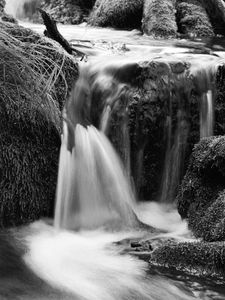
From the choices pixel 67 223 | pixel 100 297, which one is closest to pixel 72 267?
pixel 100 297

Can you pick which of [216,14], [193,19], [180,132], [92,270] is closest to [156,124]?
[180,132]

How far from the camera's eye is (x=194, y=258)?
12.3ft

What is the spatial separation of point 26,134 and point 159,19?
595cm

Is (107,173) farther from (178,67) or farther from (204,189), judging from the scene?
(178,67)

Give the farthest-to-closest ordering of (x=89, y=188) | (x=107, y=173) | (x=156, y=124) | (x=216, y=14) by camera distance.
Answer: (x=216, y=14)
(x=156, y=124)
(x=107, y=173)
(x=89, y=188)

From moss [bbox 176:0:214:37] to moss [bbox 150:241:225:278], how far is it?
6.90m

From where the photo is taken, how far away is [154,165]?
5816 mm

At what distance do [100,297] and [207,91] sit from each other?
3437mm

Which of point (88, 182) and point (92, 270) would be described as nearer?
point (92, 270)

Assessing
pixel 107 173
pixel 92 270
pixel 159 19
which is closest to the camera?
pixel 92 270

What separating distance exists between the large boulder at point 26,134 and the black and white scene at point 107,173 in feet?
0.04

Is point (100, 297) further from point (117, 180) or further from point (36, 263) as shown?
point (117, 180)

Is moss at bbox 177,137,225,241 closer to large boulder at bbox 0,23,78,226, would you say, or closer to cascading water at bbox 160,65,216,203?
cascading water at bbox 160,65,216,203

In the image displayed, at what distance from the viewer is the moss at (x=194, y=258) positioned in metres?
3.66
